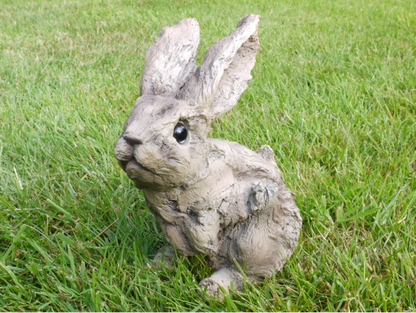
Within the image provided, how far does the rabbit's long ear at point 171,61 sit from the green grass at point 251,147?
0.82 m

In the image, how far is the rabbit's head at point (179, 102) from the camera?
133 centimetres

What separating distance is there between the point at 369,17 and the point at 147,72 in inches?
189

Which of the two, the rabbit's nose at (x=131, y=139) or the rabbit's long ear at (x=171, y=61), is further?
the rabbit's long ear at (x=171, y=61)

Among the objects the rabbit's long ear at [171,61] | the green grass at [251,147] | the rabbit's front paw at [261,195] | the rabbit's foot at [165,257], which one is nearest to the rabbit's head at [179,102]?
the rabbit's long ear at [171,61]

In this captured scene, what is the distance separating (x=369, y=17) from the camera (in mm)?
5332

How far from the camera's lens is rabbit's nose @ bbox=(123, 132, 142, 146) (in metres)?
1.29

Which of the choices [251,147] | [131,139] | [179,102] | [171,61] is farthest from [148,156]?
[251,147]

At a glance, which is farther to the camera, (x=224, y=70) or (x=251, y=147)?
(x=251, y=147)

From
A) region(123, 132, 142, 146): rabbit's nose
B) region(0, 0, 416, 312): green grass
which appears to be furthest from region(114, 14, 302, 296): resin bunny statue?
region(0, 0, 416, 312): green grass

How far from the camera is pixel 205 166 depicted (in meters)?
1.54

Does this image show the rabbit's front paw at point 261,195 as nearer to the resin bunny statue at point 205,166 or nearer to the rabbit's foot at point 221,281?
the resin bunny statue at point 205,166

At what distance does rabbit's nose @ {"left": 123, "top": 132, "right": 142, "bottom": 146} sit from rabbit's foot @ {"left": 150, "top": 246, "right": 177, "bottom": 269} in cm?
74

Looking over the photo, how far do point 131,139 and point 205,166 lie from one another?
13.9 inches

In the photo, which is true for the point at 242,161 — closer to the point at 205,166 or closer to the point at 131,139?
the point at 205,166
